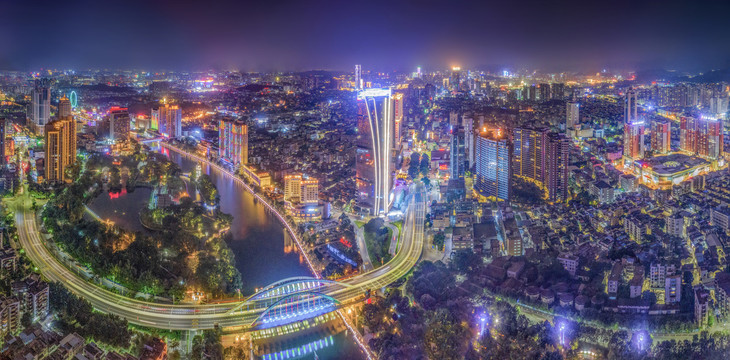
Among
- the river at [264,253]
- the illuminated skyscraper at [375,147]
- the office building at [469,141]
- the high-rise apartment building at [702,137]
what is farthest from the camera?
the high-rise apartment building at [702,137]

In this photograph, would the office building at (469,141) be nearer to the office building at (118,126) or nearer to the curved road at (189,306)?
the curved road at (189,306)

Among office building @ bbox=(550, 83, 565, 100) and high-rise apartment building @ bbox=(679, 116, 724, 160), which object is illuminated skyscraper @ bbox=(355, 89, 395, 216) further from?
office building @ bbox=(550, 83, 565, 100)

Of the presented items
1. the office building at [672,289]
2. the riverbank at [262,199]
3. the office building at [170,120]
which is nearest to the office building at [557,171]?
the office building at [672,289]

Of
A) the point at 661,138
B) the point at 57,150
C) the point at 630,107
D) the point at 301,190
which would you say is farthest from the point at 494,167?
the point at 57,150

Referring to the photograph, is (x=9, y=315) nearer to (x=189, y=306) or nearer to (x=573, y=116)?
(x=189, y=306)

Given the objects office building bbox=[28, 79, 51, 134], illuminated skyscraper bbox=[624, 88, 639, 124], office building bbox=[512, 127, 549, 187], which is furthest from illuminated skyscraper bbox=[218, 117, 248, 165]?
illuminated skyscraper bbox=[624, 88, 639, 124]

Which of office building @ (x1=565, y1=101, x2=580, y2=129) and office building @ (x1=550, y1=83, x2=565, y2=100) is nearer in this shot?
office building @ (x1=565, y1=101, x2=580, y2=129)

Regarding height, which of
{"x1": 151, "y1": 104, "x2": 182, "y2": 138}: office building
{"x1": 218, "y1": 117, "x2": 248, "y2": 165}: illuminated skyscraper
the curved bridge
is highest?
{"x1": 151, "y1": 104, "x2": 182, "y2": 138}: office building
